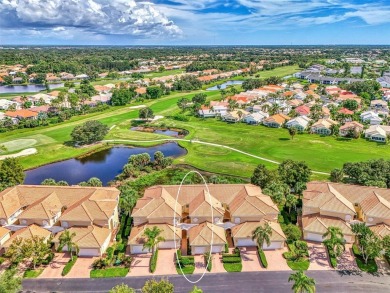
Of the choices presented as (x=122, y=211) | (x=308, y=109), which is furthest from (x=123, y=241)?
(x=308, y=109)

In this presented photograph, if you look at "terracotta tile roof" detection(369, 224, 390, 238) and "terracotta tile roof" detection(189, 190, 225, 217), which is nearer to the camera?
"terracotta tile roof" detection(369, 224, 390, 238)

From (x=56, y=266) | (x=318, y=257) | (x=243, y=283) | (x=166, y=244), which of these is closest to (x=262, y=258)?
(x=243, y=283)

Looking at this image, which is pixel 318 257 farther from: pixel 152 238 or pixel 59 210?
pixel 59 210

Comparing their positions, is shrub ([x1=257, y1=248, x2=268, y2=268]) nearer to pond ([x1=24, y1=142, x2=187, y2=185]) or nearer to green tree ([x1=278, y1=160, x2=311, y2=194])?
green tree ([x1=278, y1=160, x2=311, y2=194])

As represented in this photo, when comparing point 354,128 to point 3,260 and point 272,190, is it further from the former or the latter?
point 3,260

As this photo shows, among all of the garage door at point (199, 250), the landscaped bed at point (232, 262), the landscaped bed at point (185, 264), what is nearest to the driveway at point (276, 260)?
the landscaped bed at point (232, 262)

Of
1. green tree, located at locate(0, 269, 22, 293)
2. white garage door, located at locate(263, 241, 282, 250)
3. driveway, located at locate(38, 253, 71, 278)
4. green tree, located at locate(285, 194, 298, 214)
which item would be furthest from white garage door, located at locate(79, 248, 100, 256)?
green tree, located at locate(285, 194, 298, 214)
